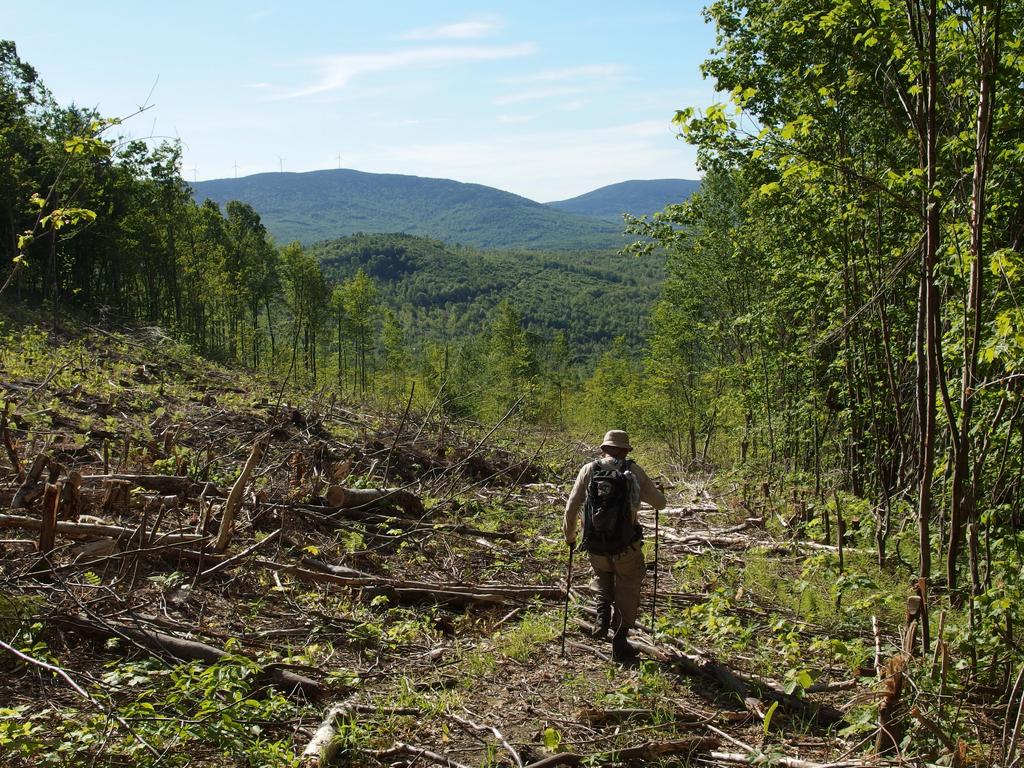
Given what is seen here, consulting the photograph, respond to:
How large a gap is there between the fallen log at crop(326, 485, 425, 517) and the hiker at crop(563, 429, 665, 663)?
350 cm

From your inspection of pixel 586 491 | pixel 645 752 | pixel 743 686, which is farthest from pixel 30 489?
pixel 743 686

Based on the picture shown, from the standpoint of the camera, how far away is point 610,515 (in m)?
5.98

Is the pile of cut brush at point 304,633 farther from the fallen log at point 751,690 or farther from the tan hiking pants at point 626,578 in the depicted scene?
the tan hiking pants at point 626,578

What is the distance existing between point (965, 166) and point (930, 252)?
16.1ft

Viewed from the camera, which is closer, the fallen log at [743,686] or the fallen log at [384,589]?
the fallen log at [743,686]

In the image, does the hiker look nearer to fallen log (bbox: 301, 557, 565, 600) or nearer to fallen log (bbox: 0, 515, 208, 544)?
fallen log (bbox: 301, 557, 565, 600)

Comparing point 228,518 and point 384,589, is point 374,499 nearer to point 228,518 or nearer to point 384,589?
point 384,589

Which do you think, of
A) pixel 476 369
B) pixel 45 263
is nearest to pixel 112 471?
pixel 45 263

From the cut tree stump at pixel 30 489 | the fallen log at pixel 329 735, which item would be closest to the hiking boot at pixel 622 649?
the fallen log at pixel 329 735

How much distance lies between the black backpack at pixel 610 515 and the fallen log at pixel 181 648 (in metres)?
2.47

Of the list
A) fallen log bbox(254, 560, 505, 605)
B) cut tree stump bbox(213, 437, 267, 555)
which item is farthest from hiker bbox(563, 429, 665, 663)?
cut tree stump bbox(213, 437, 267, 555)

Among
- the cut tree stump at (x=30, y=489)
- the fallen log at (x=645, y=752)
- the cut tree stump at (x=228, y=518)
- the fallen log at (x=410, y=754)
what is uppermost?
the cut tree stump at (x=30, y=489)

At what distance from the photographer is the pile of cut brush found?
14.2 feet

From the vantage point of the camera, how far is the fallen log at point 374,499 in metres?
8.97
